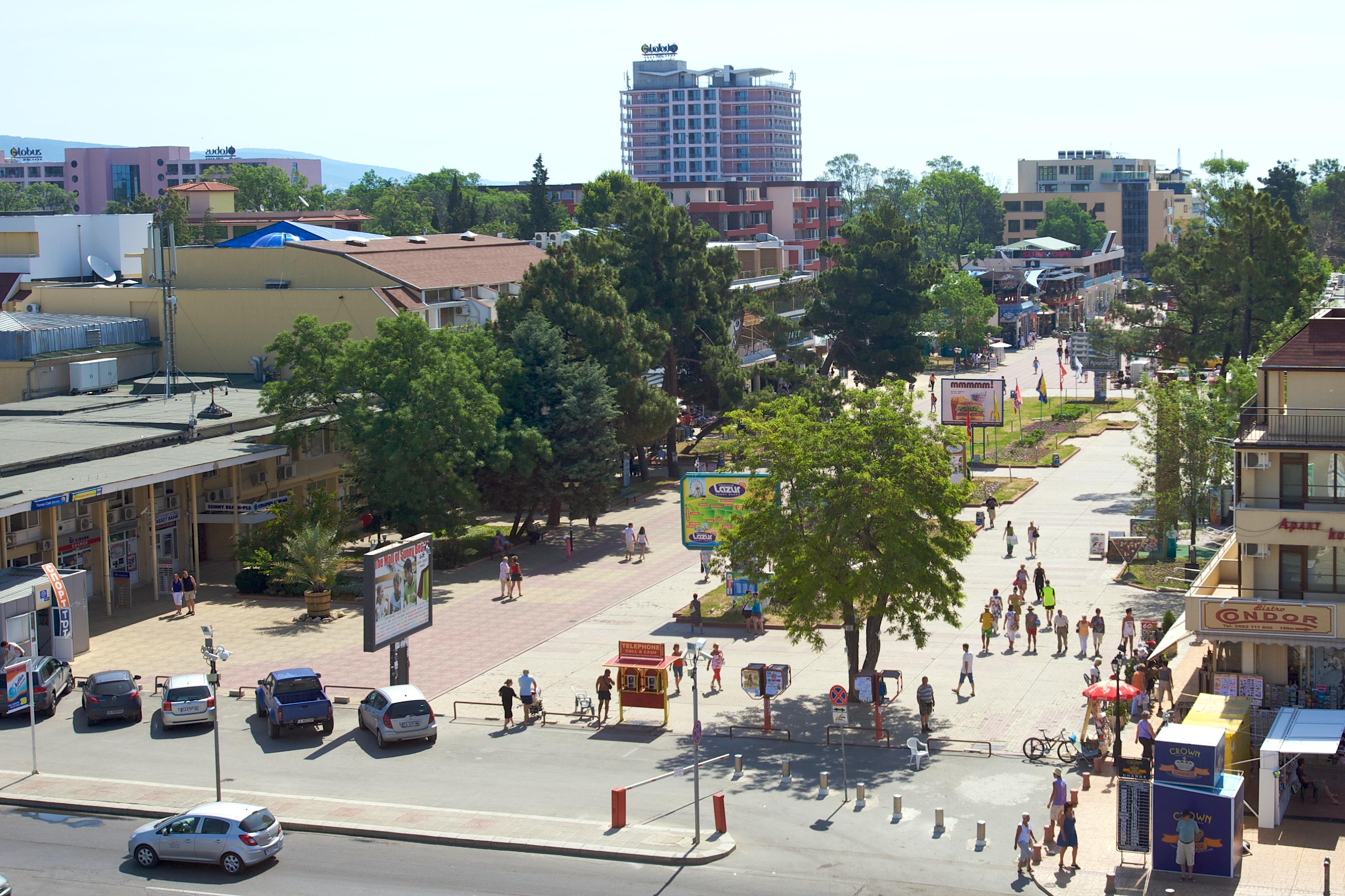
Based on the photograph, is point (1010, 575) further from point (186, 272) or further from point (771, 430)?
point (186, 272)

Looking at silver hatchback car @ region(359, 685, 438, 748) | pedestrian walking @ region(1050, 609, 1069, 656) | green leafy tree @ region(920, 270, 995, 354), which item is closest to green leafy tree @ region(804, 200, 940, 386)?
green leafy tree @ region(920, 270, 995, 354)

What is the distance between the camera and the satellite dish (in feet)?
302

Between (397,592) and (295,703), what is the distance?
12.0 ft

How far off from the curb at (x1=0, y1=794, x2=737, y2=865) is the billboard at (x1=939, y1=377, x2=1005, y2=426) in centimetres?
4773

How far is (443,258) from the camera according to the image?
7600 cm

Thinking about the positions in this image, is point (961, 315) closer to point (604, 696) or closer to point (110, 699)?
point (604, 696)

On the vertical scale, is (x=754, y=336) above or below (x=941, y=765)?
above

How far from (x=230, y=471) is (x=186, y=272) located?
2223 centimetres

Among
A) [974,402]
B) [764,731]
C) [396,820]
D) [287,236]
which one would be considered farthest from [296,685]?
[287,236]

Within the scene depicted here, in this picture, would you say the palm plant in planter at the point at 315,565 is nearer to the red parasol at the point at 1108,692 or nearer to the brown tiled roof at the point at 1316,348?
the red parasol at the point at 1108,692

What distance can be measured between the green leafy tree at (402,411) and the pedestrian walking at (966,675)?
20589 millimetres

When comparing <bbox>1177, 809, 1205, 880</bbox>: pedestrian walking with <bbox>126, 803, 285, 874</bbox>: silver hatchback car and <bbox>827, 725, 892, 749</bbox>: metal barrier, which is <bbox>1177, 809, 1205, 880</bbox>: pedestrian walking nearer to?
<bbox>827, 725, 892, 749</bbox>: metal barrier

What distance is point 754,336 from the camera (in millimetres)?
83812

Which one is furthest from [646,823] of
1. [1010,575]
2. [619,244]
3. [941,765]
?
[619,244]
